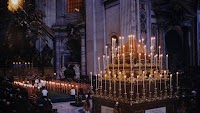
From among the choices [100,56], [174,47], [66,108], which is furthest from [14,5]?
[66,108]

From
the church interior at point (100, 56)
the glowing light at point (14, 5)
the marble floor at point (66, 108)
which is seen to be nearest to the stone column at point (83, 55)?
the church interior at point (100, 56)

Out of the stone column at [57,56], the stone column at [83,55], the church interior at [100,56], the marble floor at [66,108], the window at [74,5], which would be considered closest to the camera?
the church interior at [100,56]

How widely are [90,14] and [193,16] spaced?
7174 millimetres

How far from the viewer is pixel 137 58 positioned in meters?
8.31

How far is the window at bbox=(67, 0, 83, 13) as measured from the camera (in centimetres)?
2519

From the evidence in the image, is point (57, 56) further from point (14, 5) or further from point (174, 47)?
point (174, 47)

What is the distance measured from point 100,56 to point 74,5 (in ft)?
24.2

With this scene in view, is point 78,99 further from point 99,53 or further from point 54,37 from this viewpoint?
point 54,37

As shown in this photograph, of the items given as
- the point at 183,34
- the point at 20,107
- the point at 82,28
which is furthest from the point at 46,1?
the point at 20,107

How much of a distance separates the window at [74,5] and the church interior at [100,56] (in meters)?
0.09

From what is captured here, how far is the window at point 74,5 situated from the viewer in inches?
992

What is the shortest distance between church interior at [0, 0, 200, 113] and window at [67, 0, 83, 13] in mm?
88

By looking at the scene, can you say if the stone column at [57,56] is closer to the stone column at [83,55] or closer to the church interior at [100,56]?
the church interior at [100,56]

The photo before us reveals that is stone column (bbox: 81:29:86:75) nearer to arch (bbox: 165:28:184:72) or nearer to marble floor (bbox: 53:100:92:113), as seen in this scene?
arch (bbox: 165:28:184:72)
